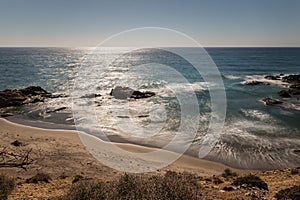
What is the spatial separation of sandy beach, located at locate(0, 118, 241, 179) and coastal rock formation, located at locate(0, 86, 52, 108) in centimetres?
1300

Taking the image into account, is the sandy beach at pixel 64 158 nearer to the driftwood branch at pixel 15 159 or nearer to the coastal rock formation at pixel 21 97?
the driftwood branch at pixel 15 159

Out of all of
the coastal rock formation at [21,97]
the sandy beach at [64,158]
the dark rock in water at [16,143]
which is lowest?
the sandy beach at [64,158]

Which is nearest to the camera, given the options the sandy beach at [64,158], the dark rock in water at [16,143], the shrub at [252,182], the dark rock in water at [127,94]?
the shrub at [252,182]

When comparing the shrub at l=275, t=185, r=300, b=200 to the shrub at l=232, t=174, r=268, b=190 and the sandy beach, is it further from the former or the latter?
the sandy beach

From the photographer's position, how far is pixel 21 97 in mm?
37312

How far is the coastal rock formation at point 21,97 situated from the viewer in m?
34.5

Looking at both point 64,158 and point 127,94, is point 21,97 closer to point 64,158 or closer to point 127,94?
point 127,94

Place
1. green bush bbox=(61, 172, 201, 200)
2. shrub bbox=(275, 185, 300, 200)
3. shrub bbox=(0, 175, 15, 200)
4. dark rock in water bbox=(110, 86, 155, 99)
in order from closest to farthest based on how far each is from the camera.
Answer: green bush bbox=(61, 172, 201, 200), shrub bbox=(275, 185, 300, 200), shrub bbox=(0, 175, 15, 200), dark rock in water bbox=(110, 86, 155, 99)

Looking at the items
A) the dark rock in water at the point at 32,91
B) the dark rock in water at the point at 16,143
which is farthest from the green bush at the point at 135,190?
the dark rock in water at the point at 32,91

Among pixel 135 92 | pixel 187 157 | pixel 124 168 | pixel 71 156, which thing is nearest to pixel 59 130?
pixel 71 156

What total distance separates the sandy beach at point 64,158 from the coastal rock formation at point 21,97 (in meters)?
13.0

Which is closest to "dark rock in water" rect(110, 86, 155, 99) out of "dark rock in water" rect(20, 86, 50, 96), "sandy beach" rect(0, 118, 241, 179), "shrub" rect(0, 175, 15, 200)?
"dark rock in water" rect(20, 86, 50, 96)

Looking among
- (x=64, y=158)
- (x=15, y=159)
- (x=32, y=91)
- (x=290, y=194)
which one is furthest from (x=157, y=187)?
(x=32, y=91)

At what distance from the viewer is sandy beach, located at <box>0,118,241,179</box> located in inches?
570
